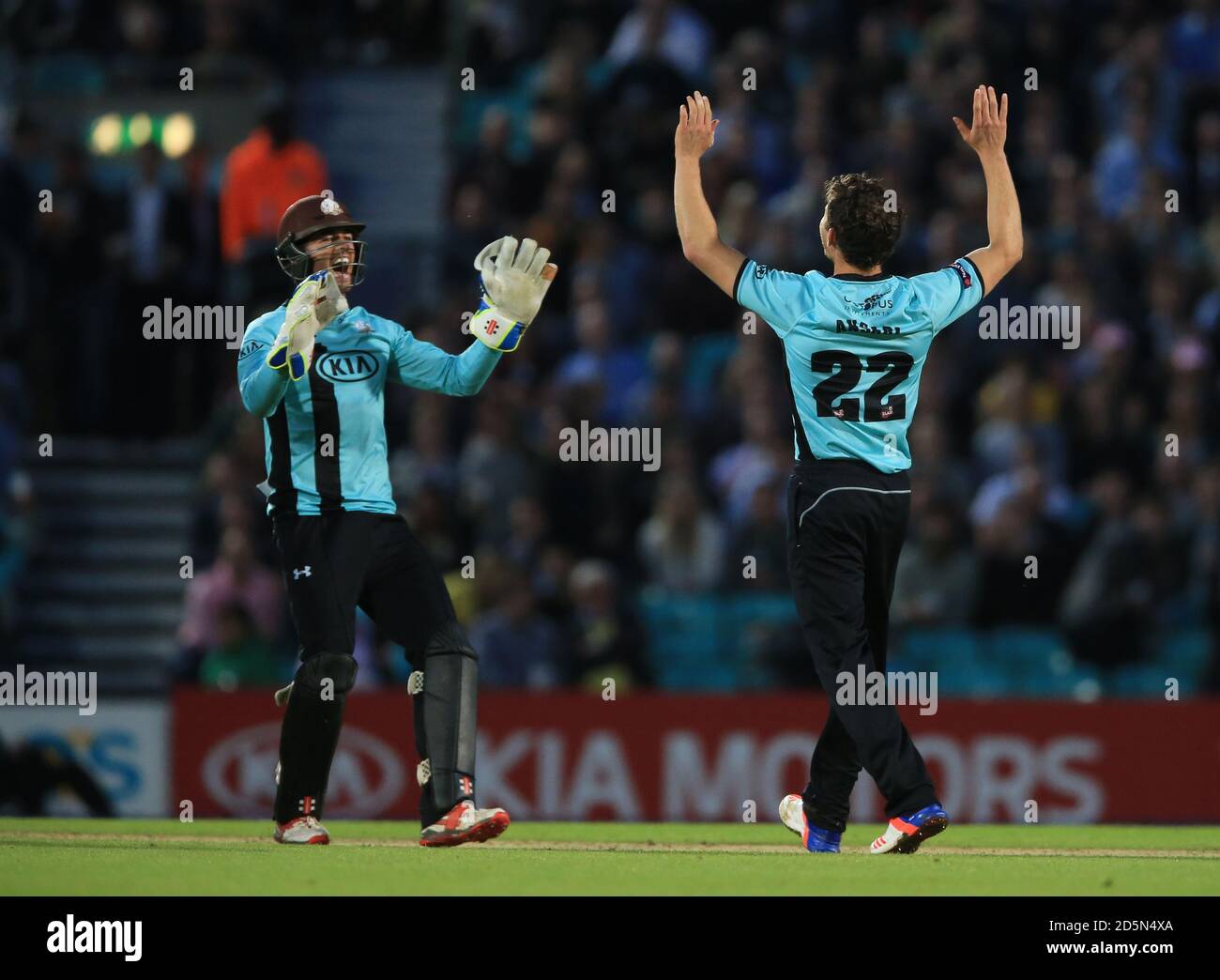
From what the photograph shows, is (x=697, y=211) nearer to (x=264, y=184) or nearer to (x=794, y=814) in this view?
(x=794, y=814)

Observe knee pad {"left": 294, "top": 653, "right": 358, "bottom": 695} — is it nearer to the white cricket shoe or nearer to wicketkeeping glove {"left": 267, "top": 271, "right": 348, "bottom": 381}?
wicketkeeping glove {"left": 267, "top": 271, "right": 348, "bottom": 381}

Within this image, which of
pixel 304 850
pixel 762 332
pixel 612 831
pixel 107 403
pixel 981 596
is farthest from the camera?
pixel 107 403

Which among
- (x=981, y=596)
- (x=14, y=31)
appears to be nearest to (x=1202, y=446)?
(x=981, y=596)

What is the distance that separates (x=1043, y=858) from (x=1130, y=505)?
6077 mm

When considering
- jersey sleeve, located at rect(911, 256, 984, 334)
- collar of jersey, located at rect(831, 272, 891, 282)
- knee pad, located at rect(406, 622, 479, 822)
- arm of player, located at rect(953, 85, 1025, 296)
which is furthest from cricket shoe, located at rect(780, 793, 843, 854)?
arm of player, located at rect(953, 85, 1025, 296)

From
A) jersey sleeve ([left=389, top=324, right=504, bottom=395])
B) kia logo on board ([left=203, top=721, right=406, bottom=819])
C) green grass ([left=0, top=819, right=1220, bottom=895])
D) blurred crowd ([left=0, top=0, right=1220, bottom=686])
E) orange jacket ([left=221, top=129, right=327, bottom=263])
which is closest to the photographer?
green grass ([left=0, top=819, right=1220, bottom=895])

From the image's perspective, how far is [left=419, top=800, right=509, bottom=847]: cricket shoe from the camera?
8.65 metres

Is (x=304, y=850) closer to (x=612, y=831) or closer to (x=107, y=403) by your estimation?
(x=612, y=831)

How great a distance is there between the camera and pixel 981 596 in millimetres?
14250

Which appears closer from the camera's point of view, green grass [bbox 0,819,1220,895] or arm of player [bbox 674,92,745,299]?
green grass [bbox 0,819,1220,895]

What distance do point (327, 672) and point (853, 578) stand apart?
2150 mm

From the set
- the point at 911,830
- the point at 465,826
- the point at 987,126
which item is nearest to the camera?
the point at 911,830

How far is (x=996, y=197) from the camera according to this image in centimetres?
875

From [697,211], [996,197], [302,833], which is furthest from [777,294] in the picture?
[302,833]
